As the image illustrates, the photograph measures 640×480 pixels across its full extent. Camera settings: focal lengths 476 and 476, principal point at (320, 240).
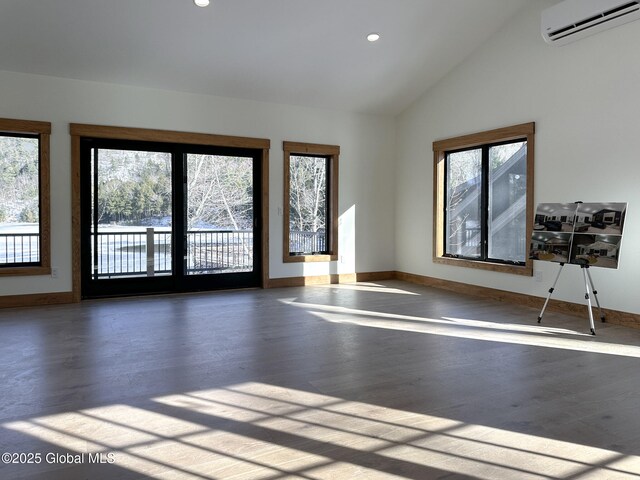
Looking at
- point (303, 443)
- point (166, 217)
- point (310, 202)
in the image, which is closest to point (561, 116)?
point (310, 202)

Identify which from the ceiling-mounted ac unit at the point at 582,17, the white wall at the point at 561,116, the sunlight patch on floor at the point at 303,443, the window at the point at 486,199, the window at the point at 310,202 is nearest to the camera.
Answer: the sunlight patch on floor at the point at 303,443

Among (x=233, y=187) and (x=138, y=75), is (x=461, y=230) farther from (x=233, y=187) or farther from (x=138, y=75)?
(x=138, y=75)

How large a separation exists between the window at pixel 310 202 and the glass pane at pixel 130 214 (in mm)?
1820

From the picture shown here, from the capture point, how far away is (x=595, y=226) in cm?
484

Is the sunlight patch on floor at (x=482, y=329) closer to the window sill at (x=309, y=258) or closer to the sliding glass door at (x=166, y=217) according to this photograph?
the window sill at (x=309, y=258)

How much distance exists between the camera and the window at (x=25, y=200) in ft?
19.1

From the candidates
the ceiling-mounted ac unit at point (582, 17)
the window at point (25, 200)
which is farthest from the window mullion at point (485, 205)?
the window at point (25, 200)

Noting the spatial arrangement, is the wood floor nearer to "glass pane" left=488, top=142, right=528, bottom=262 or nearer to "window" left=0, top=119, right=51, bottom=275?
"window" left=0, top=119, right=51, bottom=275

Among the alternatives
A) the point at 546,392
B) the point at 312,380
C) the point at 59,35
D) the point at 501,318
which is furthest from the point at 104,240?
the point at 546,392

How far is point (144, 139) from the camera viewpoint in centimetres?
643

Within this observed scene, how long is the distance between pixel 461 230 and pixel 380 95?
8.10 feet

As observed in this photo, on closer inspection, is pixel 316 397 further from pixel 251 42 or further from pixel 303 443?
pixel 251 42

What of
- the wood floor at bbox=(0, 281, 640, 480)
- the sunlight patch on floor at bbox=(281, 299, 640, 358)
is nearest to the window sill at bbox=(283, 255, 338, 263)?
the sunlight patch on floor at bbox=(281, 299, 640, 358)

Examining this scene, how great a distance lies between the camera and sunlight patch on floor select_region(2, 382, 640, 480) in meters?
2.13
